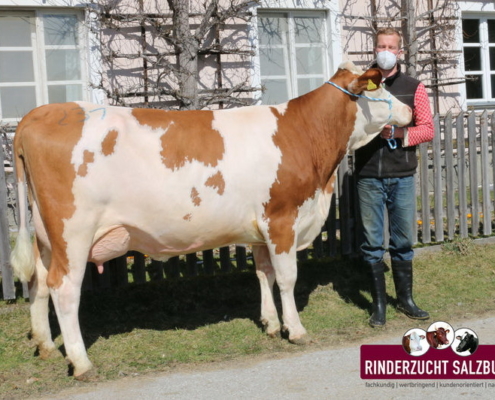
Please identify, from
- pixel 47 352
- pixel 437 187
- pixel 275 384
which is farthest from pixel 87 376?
pixel 437 187

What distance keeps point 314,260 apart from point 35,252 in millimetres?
3164

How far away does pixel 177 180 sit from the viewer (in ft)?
15.6

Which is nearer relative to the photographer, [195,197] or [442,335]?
[195,197]

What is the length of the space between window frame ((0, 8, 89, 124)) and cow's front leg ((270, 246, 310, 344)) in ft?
20.4

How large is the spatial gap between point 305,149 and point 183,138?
95cm

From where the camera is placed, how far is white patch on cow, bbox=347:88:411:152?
536 centimetres

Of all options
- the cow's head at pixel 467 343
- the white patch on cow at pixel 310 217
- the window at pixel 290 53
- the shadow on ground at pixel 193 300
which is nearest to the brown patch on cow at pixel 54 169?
the shadow on ground at pixel 193 300

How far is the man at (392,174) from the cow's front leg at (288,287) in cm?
71

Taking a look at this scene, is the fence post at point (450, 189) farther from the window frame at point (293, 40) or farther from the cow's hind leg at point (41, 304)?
the cow's hind leg at point (41, 304)

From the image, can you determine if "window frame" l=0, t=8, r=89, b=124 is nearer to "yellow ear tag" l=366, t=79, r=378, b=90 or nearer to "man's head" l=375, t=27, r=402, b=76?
"man's head" l=375, t=27, r=402, b=76

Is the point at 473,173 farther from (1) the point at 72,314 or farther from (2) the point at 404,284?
(1) the point at 72,314

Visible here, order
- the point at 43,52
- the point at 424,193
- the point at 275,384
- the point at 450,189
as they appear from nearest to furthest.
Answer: the point at 275,384
the point at 424,193
the point at 450,189
the point at 43,52

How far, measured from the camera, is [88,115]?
476 cm

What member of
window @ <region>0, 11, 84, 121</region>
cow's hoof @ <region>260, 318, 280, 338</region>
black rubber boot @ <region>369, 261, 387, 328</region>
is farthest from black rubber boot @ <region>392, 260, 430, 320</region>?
window @ <region>0, 11, 84, 121</region>
